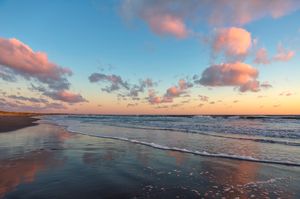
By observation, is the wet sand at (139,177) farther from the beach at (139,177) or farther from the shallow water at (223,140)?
the shallow water at (223,140)

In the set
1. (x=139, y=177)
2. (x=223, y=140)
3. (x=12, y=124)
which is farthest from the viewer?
(x=12, y=124)

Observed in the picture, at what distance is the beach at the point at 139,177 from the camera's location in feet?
19.0

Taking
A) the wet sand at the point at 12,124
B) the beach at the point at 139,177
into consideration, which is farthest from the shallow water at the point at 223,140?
the wet sand at the point at 12,124

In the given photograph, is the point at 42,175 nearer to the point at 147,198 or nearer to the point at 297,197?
the point at 147,198

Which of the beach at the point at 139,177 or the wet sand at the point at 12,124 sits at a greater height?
the wet sand at the point at 12,124

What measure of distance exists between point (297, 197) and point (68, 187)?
5.55 m

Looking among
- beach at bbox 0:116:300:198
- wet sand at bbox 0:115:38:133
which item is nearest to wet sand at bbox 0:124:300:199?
beach at bbox 0:116:300:198

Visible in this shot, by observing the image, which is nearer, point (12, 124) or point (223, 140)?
point (223, 140)

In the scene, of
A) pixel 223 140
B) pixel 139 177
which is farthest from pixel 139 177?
pixel 223 140

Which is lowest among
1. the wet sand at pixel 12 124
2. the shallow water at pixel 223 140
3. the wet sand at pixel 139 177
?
the wet sand at pixel 139 177

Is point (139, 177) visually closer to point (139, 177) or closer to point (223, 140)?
point (139, 177)

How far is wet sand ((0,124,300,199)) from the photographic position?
5.80 meters

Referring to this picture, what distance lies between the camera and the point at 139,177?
7.15 metres

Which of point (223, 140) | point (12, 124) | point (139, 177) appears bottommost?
point (139, 177)
